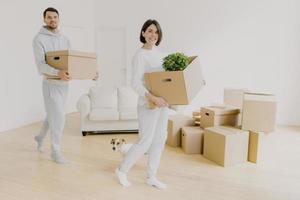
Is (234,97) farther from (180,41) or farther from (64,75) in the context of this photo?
(64,75)

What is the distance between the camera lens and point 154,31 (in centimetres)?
221

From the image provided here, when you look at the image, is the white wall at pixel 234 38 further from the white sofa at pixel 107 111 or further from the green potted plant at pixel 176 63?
the green potted plant at pixel 176 63

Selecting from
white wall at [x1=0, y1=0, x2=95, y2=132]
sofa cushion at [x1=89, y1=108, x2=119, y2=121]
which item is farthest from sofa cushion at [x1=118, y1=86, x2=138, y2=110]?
white wall at [x1=0, y1=0, x2=95, y2=132]

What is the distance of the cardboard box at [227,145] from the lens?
302cm

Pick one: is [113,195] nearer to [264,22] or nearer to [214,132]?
Answer: [214,132]

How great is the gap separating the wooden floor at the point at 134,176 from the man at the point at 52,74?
1.11 ft

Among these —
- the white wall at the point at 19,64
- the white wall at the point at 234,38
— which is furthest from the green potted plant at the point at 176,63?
the white wall at the point at 234,38

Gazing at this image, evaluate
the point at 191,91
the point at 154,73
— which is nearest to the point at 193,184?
the point at 191,91

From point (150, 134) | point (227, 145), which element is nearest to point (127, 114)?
point (227, 145)

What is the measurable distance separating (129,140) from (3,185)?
5.90ft

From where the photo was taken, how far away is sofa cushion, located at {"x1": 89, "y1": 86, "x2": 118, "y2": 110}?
13.8 feet

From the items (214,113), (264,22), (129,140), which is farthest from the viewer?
(264,22)

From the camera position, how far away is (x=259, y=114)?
125 inches

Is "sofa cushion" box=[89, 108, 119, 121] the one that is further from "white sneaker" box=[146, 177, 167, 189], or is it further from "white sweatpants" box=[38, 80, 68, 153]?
"white sneaker" box=[146, 177, 167, 189]
